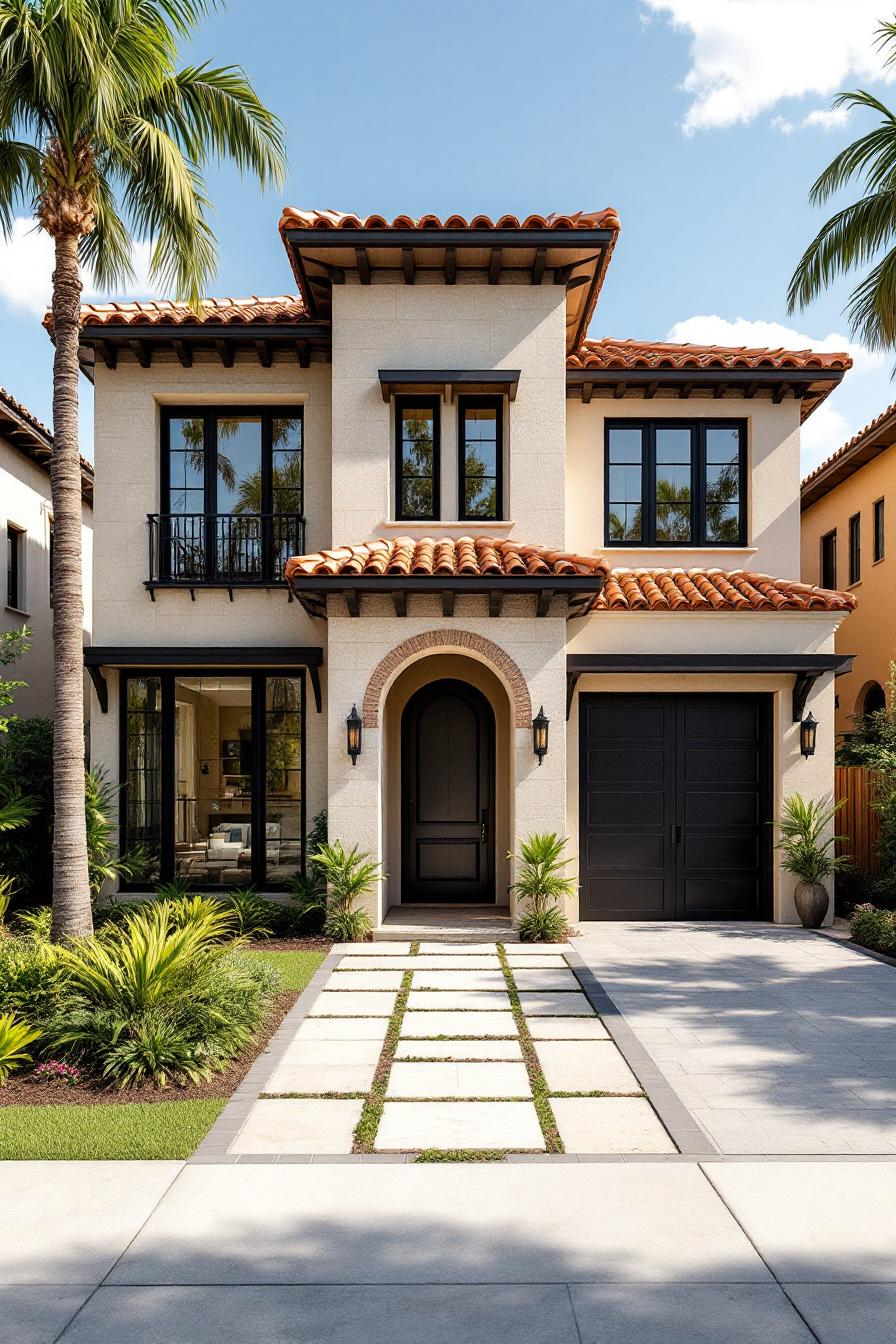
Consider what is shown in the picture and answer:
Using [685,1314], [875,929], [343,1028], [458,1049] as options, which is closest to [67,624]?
[343,1028]

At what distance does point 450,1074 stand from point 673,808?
23.5 ft

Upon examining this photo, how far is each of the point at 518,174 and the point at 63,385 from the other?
594 centimetres

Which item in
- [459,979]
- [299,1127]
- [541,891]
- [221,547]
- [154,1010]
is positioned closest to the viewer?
[299,1127]

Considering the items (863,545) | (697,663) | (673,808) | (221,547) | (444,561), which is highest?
(863,545)

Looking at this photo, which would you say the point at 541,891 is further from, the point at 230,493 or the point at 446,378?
the point at 230,493

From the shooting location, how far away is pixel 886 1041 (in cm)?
781

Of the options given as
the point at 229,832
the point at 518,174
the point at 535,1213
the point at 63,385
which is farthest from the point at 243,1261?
the point at 518,174

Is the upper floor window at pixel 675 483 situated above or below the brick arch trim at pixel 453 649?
above

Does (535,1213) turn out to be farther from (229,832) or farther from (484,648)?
(229,832)

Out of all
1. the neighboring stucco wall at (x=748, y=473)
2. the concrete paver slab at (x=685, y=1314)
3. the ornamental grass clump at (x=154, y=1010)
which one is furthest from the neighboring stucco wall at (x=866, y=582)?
the concrete paver slab at (x=685, y=1314)

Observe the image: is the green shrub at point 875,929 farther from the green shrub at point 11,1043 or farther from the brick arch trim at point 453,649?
the green shrub at point 11,1043

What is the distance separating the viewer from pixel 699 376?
14016 millimetres

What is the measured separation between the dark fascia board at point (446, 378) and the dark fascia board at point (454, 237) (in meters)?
1.55

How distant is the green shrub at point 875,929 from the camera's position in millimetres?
11227
